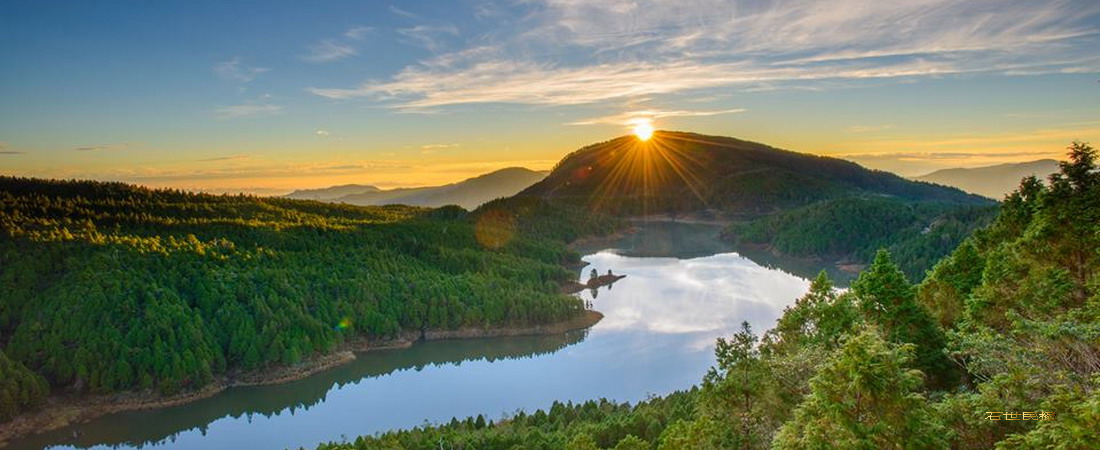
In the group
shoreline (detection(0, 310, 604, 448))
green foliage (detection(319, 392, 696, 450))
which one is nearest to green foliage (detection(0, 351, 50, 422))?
shoreline (detection(0, 310, 604, 448))

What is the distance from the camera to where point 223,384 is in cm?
4525

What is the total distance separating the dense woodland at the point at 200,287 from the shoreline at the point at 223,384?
24.4 inches

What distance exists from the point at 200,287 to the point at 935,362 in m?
51.6

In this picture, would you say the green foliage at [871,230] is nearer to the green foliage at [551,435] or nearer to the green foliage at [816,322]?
the green foliage at [551,435]

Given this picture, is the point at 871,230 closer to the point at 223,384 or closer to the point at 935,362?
the point at 935,362

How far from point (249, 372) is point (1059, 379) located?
1882 inches

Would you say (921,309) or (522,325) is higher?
(921,309)

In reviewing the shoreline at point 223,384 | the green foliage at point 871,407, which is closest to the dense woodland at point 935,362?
the green foliage at point 871,407

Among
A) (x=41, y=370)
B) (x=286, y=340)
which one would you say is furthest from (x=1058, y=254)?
(x=41, y=370)

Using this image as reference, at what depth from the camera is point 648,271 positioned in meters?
97.1

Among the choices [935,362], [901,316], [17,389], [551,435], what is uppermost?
[901,316]

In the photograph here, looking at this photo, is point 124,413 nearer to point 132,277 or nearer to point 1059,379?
point 132,277

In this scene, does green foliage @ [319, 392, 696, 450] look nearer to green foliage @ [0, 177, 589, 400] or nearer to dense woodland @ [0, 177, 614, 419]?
green foliage @ [0, 177, 589, 400]

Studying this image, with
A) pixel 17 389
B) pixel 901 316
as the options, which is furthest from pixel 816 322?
pixel 17 389
